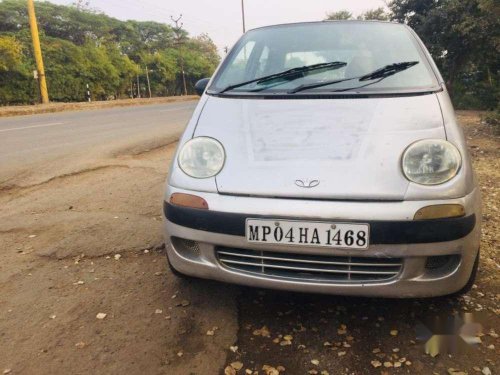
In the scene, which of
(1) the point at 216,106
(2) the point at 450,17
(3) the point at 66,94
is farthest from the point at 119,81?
(1) the point at 216,106

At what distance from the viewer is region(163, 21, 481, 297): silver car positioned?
6.03 ft

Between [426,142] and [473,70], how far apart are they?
17390mm

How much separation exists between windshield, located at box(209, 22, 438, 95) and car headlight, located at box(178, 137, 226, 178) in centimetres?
53

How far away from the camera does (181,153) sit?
88.3 inches

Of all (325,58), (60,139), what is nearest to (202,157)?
(325,58)

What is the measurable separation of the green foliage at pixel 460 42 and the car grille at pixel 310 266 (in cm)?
1161

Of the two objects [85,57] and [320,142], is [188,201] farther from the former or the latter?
[85,57]

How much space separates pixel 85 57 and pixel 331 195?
93.8 feet

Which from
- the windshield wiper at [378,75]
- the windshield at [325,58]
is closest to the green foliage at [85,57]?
the windshield at [325,58]

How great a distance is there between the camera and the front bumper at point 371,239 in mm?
1813

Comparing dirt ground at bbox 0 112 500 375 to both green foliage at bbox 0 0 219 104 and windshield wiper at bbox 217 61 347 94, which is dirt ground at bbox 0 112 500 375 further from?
green foliage at bbox 0 0 219 104

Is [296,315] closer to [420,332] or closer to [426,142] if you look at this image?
[420,332]

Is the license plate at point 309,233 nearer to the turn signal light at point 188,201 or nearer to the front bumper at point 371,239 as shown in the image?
the front bumper at point 371,239

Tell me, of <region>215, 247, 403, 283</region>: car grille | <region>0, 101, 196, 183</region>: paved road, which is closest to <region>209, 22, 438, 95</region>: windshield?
<region>215, 247, 403, 283</region>: car grille
